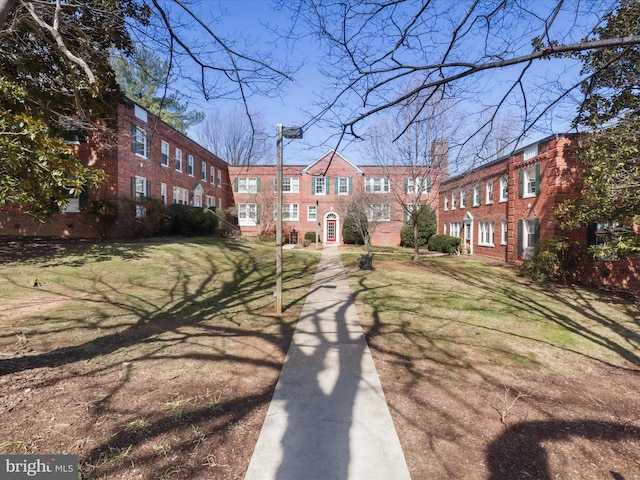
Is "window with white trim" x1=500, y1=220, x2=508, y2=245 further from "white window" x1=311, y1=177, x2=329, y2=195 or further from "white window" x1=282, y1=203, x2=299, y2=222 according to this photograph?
"white window" x1=282, y1=203, x2=299, y2=222

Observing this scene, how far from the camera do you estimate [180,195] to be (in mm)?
23078

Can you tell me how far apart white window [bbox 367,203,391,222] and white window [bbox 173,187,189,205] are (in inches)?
552

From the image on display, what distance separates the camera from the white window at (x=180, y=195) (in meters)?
22.3

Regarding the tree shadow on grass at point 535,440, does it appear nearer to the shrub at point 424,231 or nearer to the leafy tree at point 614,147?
the leafy tree at point 614,147

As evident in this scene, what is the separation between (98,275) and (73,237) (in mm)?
8549

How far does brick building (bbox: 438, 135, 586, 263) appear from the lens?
1323 cm

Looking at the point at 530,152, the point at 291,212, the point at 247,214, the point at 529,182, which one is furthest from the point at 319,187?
the point at 530,152

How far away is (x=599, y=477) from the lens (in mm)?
2385

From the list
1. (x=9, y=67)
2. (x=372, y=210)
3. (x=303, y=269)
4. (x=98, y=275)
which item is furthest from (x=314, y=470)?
(x=372, y=210)

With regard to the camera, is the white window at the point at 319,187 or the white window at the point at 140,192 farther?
the white window at the point at 319,187

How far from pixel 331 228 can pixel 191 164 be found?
1414 centimetres

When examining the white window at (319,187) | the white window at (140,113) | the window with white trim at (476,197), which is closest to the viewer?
the white window at (140,113)

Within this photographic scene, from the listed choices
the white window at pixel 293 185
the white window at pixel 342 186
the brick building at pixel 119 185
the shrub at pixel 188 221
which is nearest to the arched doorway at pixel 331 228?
the white window at pixel 342 186

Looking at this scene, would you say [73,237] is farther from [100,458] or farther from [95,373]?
[100,458]
